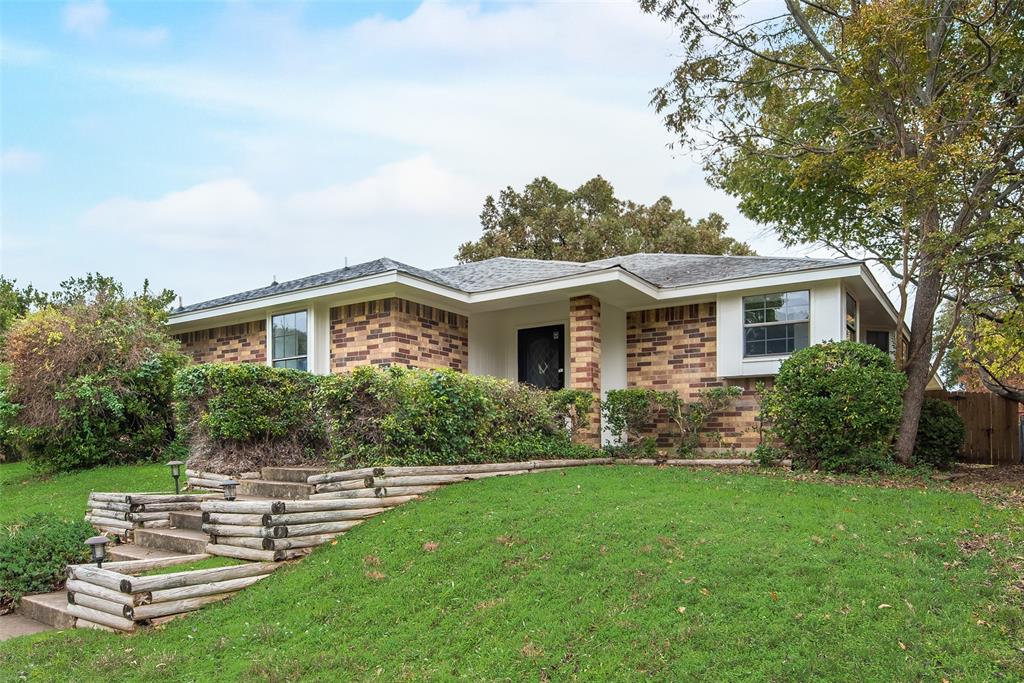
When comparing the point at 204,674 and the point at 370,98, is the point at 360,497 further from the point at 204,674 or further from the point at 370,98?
the point at 370,98

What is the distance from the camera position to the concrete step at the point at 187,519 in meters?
7.15

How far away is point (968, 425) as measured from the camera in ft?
47.4

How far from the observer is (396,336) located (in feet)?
37.6

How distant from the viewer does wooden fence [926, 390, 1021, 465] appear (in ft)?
46.6

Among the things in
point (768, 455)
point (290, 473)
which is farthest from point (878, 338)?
point (290, 473)

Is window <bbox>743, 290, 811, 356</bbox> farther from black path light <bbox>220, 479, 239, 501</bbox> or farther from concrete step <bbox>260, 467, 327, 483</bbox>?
black path light <bbox>220, 479, 239, 501</bbox>

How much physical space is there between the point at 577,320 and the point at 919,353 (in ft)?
17.0

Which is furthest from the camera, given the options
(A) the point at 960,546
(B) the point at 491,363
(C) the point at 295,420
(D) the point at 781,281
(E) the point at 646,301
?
(B) the point at 491,363

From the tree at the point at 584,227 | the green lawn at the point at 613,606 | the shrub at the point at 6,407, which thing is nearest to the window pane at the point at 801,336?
the green lawn at the point at 613,606

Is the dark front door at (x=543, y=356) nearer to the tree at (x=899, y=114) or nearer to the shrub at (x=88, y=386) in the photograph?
the tree at (x=899, y=114)

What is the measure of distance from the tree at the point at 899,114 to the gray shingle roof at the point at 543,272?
5.33 ft

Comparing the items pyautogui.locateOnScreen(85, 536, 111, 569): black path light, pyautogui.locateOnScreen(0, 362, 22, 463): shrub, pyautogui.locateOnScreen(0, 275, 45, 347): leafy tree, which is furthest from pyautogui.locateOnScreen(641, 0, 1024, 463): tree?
pyautogui.locateOnScreen(0, 275, 45, 347): leafy tree

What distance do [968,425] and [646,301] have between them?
7.93 meters

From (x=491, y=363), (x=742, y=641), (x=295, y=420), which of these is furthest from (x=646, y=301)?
(x=742, y=641)
